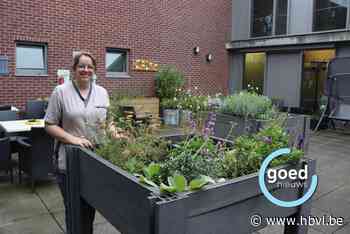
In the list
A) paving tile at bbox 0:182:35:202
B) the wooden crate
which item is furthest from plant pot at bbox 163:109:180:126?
paving tile at bbox 0:182:35:202

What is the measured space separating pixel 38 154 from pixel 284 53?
8435 mm

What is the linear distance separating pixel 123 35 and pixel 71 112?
668 cm

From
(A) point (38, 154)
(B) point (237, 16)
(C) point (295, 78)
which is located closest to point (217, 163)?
(A) point (38, 154)

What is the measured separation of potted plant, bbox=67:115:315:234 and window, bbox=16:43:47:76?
6100mm

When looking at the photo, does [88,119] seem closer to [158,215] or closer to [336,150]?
[158,215]

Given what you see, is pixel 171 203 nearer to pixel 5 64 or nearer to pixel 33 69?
pixel 5 64

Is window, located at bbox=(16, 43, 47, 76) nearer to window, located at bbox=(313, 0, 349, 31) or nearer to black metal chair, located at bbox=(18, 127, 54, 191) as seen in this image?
black metal chair, located at bbox=(18, 127, 54, 191)

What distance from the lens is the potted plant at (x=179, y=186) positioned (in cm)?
105

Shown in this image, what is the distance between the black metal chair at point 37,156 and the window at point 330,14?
837cm

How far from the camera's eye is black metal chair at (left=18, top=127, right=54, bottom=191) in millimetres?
3574

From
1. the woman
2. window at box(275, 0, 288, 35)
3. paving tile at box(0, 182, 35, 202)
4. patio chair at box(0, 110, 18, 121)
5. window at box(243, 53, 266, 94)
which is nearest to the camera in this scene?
the woman

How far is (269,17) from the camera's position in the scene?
10.2 meters

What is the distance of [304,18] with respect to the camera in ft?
30.2

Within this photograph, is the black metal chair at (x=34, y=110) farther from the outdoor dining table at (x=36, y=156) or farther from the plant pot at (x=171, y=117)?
the plant pot at (x=171, y=117)
